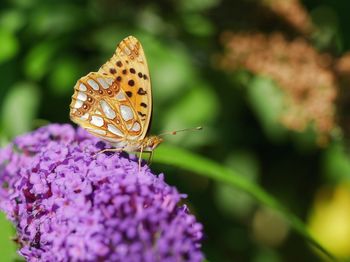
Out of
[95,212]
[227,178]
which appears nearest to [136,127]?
[227,178]

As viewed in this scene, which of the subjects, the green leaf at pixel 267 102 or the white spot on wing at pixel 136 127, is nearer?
the white spot on wing at pixel 136 127

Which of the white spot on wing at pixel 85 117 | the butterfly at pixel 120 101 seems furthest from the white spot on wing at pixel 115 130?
the white spot on wing at pixel 85 117

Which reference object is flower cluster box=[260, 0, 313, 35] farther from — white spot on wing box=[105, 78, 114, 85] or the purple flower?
the purple flower

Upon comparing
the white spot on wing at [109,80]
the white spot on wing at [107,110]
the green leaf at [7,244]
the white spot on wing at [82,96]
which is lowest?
the green leaf at [7,244]

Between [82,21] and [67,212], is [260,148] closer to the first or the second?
[82,21]

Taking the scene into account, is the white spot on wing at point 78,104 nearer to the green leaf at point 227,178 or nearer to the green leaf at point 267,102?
the green leaf at point 227,178

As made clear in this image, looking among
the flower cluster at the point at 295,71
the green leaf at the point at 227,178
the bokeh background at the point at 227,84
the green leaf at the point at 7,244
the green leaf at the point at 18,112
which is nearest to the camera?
the green leaf at the point at 7,244

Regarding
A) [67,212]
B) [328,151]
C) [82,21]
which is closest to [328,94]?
[328,151]
